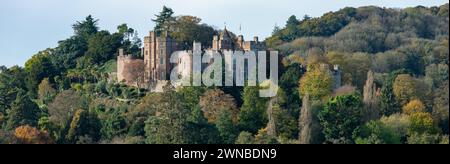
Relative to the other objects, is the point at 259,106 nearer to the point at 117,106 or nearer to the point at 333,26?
the point at 117,106

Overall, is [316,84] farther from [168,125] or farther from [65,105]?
[65,105]

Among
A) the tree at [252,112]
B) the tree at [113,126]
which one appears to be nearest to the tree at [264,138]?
the tree at [252,112]

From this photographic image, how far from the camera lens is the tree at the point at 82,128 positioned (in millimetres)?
63469

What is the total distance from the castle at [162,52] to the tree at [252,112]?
420 cm

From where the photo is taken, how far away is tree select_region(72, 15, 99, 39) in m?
80.2

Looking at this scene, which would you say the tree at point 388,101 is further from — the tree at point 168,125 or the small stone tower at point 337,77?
the tree at point 168,125

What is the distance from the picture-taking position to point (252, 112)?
211 feet

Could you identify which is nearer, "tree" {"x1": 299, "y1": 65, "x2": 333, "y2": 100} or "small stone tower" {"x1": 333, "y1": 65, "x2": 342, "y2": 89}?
"tree" {"x1": 299, "y1": 65, "x2": 333, "y2": 100}

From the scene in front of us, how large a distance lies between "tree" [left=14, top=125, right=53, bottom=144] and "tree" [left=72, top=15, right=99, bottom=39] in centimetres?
1642

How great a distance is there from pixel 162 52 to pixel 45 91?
5852 mm

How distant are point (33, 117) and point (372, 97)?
13578 millimetres

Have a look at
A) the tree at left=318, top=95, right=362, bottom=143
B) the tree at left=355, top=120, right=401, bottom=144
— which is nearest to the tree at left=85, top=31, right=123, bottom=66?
the tree at left=318, top=95, right=362, bottom=143

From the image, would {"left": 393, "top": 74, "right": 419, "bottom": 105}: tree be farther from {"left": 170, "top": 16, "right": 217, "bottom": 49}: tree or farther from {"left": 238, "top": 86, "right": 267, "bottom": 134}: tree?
{"left": 170, "top": 16, "right": 217, "bottom": 49}: tree
